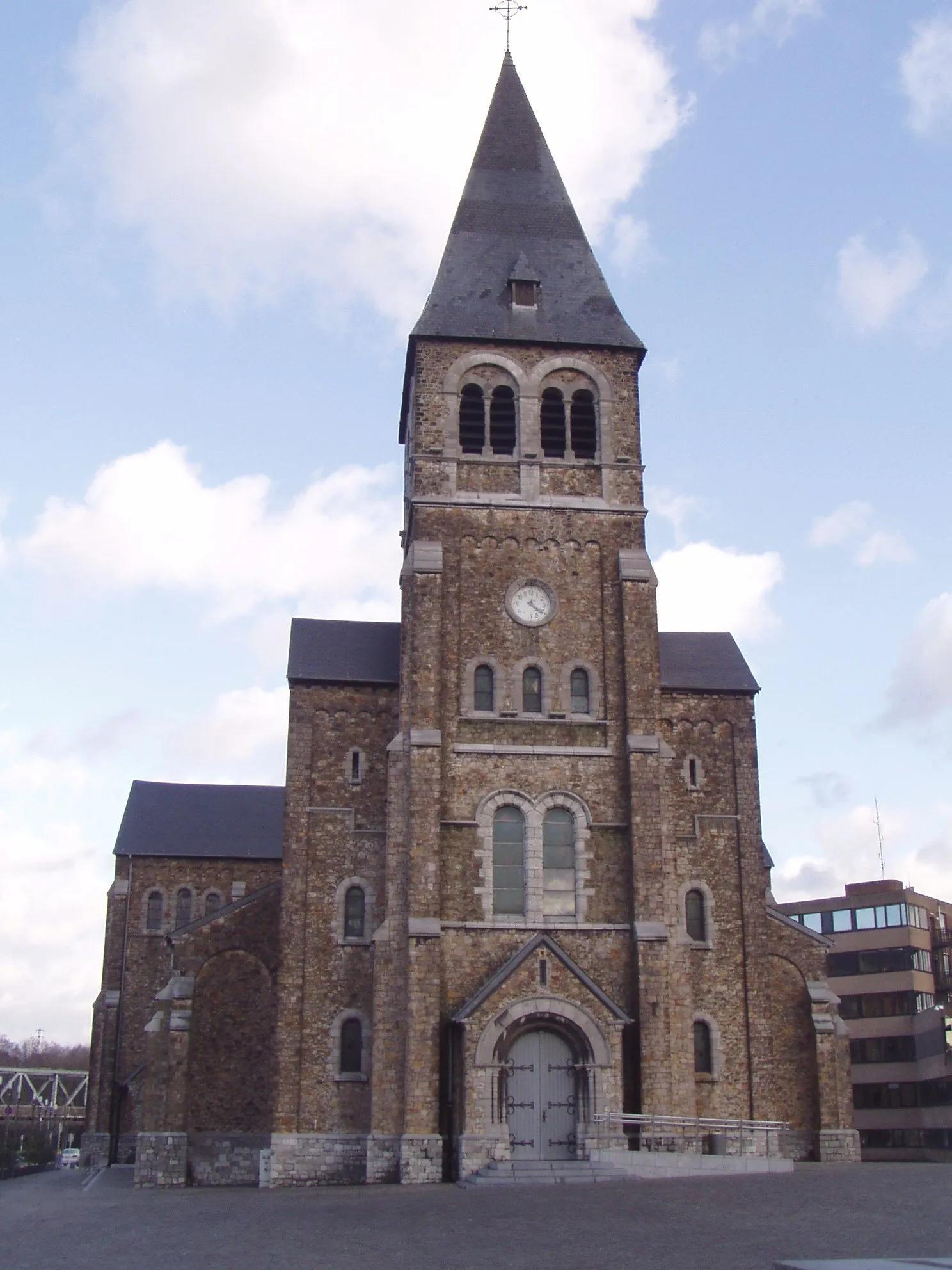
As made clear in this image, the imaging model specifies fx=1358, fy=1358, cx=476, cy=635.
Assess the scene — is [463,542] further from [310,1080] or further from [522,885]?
[310,1080]

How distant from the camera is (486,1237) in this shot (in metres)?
16.8

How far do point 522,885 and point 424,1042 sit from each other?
4269mm

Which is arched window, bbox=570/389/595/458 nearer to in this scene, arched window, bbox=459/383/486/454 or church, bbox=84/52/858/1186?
church, bbox=84/52/858/1186

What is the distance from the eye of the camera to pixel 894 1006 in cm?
6306

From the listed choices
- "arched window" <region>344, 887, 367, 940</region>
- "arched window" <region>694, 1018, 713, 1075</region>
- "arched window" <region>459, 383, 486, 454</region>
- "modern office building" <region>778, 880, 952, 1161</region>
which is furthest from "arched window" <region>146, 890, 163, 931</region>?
"modern office building" <region>778, 880, 952, 1161</region>

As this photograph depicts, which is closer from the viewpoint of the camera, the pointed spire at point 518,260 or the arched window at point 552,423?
the arched window at point 552,423

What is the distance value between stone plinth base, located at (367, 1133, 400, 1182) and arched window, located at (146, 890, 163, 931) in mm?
24537

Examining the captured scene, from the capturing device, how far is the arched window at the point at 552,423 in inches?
1423

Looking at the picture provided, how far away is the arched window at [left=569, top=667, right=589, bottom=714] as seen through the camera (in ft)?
110

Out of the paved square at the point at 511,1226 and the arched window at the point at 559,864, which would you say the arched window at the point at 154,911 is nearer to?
the paved square at the point at 511,1226

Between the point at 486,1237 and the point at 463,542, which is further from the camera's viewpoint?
the point at 463,542

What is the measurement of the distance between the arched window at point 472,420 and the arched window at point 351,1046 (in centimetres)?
1480

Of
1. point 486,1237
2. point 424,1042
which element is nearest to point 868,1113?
point 424,1042

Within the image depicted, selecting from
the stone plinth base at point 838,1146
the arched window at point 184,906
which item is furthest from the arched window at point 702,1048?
the arched window at point 184,906
